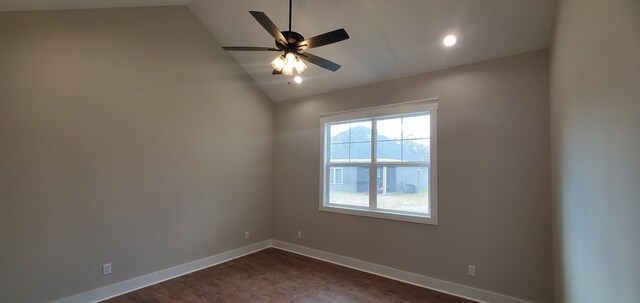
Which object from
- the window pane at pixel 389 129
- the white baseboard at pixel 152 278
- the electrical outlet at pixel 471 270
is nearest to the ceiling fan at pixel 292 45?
the window pane at pixel 389 129

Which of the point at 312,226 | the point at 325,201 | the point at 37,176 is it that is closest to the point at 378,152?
the point at 325,201

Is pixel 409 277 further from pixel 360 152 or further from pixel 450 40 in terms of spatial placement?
pixel 450 40

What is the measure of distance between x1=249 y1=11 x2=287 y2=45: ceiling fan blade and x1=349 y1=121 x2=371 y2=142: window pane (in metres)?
2.14

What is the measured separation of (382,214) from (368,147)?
1.03 m

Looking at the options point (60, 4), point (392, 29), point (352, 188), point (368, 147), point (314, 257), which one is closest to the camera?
point (60, 4)

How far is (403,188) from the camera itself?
148 inches

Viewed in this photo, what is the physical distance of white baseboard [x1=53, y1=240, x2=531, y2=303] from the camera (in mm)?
2951

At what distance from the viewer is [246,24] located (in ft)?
12.4

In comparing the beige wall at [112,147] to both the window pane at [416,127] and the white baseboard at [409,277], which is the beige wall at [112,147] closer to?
the white baseboard at [409,277]

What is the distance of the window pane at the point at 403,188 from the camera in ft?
11.7

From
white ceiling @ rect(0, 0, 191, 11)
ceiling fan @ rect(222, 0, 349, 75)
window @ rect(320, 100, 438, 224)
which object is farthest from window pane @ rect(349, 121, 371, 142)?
white ceiling @ rect(0, 0, 191, 11)

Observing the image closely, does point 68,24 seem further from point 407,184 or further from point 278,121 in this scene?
point 407,184

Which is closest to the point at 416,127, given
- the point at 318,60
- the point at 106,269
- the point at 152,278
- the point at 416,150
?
the point at 416,150

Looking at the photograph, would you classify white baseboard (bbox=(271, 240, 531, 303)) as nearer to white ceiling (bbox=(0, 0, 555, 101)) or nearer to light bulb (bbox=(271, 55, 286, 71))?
white ceiling (bbox=(0, 0, 555, 101))
